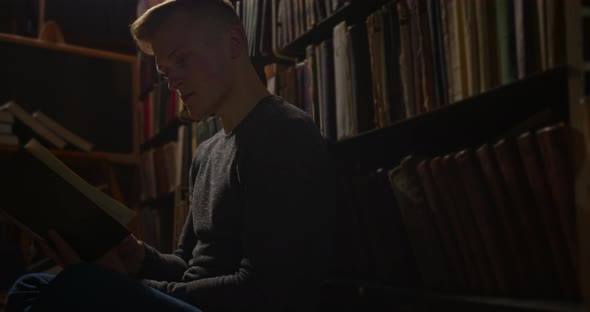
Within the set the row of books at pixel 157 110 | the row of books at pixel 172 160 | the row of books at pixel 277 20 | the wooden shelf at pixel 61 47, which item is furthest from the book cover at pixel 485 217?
the wooden shelf at pixel 61 47

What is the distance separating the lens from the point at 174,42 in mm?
1263

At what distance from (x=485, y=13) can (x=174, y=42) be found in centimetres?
68

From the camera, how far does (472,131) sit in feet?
3.93

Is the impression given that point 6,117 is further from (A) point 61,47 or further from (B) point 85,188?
(B) point 85,188

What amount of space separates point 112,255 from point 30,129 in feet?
5.41

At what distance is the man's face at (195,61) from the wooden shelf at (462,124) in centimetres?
31

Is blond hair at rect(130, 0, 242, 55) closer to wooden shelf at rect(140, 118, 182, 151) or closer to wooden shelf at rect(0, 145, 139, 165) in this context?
wooden shelf at rect(140, 118, 182, 151)

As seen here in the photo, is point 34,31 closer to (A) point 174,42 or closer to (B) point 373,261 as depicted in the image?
(A) point 174,42

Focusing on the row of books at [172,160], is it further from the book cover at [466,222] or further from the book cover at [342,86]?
the book cover at [466,222]

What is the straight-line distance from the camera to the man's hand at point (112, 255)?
1054 mm

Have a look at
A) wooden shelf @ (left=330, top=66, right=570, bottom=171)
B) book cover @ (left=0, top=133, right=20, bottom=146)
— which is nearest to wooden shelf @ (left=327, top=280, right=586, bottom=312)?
wooden shelf @ (left=330, top=66, right=570, bottom=171)

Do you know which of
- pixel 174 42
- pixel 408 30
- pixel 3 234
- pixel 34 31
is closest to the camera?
pixel 408 30

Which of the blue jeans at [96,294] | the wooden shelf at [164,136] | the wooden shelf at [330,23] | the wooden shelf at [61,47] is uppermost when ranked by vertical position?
the wooden shelf at [61,47]

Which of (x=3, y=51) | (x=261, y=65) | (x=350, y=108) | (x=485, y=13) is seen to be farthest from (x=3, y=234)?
(x=485, y=13)
